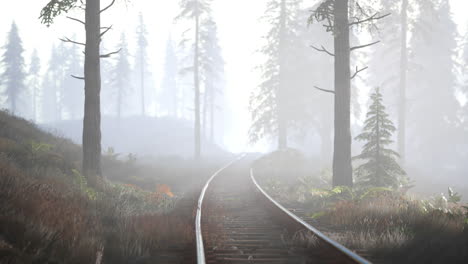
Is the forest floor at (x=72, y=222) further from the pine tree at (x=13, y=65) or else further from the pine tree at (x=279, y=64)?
the pine tree at (x=13, y=65)

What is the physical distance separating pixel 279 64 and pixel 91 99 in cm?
1993

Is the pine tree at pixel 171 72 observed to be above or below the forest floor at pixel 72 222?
above

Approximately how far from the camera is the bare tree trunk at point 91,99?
1120cm

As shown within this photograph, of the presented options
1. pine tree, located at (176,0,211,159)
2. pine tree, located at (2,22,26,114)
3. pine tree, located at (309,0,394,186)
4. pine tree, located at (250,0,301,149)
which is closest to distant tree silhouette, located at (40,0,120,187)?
pine tree, located at (309,0,394,186)

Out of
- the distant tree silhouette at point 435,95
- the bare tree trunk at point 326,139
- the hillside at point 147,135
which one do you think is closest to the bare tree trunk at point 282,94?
the bare tree trunk at point 326,139

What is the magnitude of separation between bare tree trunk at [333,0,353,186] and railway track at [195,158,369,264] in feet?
10.1

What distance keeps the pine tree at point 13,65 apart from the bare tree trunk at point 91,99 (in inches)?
2194

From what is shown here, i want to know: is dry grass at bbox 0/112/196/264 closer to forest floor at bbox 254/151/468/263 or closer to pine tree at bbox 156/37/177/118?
forest floor at bbox 254/151/468/263

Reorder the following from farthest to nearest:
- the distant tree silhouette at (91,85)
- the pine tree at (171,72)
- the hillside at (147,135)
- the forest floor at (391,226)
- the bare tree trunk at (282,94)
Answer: the pine tree at (171,72)
the hillside at (147,135)
the bare tree trunk at (282,94)
the distant tree silhouette at (91,85)
the forest floor at (391,226)

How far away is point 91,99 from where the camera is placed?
11.3 metres

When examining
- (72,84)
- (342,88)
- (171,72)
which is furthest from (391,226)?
(72,84)

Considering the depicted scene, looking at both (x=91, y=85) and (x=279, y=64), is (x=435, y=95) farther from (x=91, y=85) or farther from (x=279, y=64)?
(x=91, y=85)

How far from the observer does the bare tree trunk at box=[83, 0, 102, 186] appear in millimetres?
11195

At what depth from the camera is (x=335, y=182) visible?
1189 centimetres
